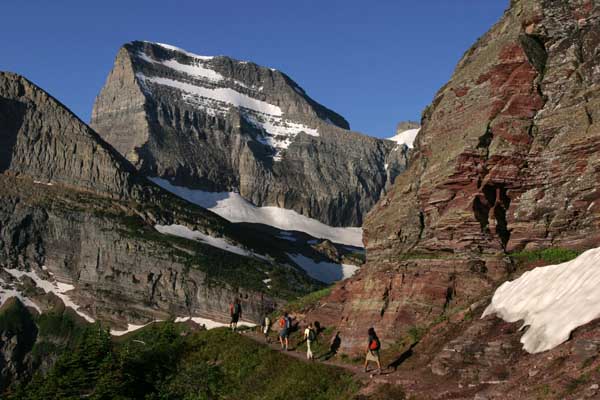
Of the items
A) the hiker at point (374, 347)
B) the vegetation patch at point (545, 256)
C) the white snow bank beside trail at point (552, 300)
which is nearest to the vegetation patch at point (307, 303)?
the hiker at point (374, 347)

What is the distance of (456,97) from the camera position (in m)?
46.5

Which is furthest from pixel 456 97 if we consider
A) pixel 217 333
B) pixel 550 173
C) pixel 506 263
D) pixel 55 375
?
pixel 55 375

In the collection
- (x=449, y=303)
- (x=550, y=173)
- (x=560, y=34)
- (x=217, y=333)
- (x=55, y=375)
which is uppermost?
(x=560, y=34)

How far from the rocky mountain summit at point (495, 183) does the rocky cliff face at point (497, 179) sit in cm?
7

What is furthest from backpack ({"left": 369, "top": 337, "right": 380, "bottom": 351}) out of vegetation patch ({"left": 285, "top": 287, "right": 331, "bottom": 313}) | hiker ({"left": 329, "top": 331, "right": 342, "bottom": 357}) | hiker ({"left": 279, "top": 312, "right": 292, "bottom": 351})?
vegetation patch ({"left": 285, "top": 287, "right": 331, "bottom": 313})

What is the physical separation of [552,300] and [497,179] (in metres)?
12.1

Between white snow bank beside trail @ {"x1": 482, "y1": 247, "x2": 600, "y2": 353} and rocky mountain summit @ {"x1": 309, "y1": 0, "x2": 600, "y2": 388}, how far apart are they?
2.26m

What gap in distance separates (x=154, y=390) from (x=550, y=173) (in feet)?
93.3

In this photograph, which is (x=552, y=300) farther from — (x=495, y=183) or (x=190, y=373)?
(x=190, y=373)

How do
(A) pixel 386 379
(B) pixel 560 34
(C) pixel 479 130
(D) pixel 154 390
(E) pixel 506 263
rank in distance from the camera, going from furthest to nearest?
1. (D) pixel 154 390
2. (B) pixel 560 34
3. (C) pixel 479 130
4. (E) pixel 506 263
5. (A) pixel 386 379

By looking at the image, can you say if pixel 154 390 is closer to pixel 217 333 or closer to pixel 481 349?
pixel 217 333

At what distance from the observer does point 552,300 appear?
1157 inches

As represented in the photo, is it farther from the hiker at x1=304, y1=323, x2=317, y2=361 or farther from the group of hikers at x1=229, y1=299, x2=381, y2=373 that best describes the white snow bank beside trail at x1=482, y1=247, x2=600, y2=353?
the hiker at x1=304, y1=323, x2=317, y2=361

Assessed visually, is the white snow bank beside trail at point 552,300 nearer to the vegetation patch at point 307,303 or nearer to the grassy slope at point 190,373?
the grassy slope at point 190,373
